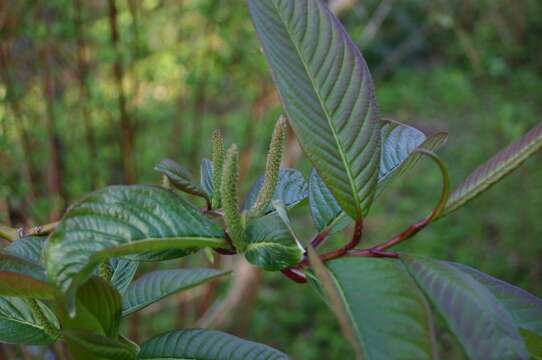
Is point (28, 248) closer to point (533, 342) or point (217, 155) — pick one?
point (217, 155)

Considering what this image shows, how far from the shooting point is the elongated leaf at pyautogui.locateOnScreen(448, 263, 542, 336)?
1.66ft

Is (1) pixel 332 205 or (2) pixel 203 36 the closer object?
(1) pixel 332 205

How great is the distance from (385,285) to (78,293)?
242 mm

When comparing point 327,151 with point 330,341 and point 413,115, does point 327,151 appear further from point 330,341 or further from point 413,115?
point 413,115

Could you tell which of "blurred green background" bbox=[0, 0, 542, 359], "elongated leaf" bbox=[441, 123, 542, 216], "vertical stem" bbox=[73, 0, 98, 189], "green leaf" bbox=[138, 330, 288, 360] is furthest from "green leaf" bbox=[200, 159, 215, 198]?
"vertical stem" bbox=[73, 0, 98, 189]

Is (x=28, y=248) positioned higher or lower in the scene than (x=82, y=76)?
lower

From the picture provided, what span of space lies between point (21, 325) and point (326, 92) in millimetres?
363

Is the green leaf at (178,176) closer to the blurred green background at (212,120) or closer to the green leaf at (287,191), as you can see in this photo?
the green leaf at (287,191)

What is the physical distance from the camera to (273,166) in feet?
1.80

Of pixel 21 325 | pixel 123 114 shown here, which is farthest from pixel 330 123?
pixel 123 114

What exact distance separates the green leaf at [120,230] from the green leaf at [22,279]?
24 millimetres

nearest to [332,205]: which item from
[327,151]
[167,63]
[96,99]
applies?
[327,151]

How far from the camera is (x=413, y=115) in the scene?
542 cm

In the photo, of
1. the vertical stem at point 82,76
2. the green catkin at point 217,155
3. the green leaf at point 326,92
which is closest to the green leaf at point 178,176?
the green catkin at point 217,155
